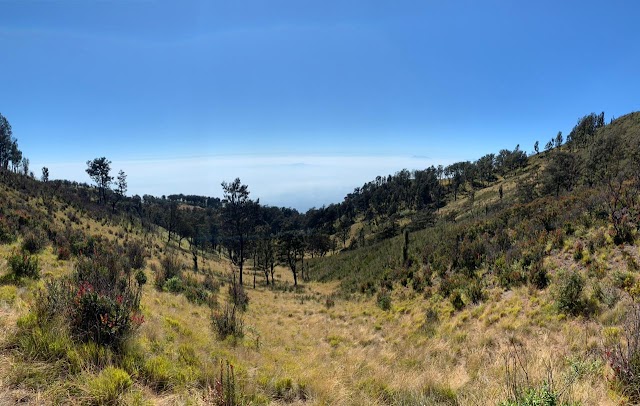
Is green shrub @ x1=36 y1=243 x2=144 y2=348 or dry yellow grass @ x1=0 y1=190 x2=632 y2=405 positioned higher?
green shrub @ x1=36 y1=243 x2=144 y2=348

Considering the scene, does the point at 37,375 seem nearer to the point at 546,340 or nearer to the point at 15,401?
the point at 15,401

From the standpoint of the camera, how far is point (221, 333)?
8281mm

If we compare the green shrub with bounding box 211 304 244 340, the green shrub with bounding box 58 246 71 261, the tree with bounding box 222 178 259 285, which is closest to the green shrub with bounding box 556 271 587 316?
the green shrub with bounding box 211 304 244 340

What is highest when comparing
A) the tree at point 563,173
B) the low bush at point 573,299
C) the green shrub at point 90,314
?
the tree at point 563,173

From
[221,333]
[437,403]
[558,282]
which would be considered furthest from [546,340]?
[221,333]

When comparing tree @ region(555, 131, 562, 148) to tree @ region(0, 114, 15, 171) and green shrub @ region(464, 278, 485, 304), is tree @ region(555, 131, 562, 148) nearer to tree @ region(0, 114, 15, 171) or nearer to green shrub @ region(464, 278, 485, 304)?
green shrub @ region(464, 278, 485, 304)

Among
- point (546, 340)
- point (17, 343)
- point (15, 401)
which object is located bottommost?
point (546, 340)

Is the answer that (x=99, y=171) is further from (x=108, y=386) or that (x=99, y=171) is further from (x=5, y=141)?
(x=108, y=386)

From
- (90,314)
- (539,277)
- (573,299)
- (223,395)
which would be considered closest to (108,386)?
(223,395)

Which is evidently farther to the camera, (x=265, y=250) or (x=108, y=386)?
(x=265, y=250)

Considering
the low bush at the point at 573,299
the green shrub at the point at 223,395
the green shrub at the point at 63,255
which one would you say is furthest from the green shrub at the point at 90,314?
the low bush at the point at 573,299

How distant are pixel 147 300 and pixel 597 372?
11.3 metres

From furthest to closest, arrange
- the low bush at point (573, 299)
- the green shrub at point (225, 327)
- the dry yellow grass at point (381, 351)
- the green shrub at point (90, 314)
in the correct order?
the low bush at point (573, 299) < the green shrub at point (225, 327) < the green shrub at point (90, 314) < the dry yellow grass at point (381, 351)

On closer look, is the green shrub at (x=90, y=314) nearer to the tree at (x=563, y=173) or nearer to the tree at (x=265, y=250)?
the tree at (x=265, y=250)
